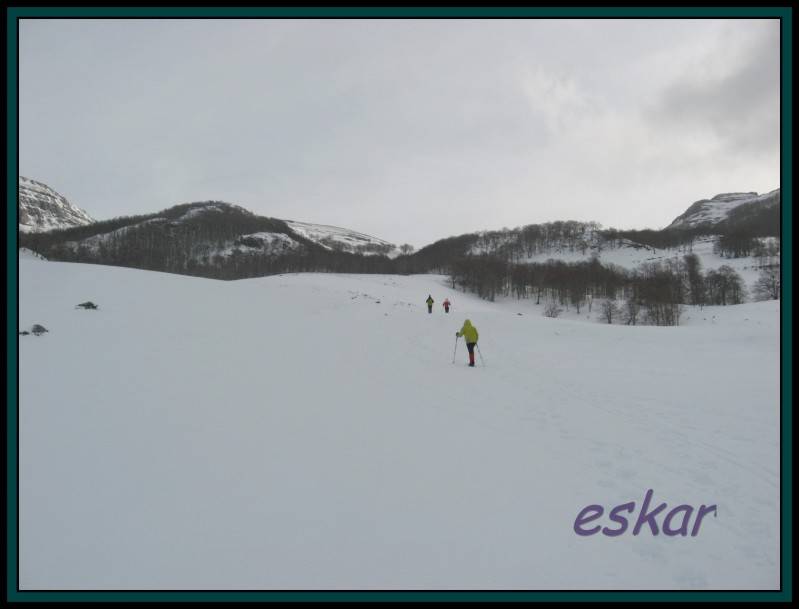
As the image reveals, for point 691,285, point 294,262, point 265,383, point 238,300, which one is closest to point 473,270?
point 691,285

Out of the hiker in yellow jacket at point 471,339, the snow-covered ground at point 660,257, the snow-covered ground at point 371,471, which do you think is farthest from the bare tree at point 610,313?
the hiker in yellow jacket at point 471,339

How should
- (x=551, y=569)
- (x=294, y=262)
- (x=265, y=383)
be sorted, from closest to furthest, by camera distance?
1. (x=551, y=569)
2. (x=265, y=383)
3. (x=294, y=262)

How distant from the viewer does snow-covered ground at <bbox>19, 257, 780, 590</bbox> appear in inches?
133

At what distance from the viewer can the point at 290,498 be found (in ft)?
14.0

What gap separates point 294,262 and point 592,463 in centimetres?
13591

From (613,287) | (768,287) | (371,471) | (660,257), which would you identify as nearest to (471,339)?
(371,471)

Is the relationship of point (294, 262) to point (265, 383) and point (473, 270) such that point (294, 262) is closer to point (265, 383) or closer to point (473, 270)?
point (473, 270)

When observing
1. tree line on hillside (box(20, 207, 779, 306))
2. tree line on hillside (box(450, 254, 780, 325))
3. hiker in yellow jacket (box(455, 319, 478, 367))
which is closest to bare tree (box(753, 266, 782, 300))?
tree line on hillside (box(450, 254, 780, 325))

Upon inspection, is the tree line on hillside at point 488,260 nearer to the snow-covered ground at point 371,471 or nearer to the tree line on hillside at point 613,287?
the tree line on hillside at point 613,287

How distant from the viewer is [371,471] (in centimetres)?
494

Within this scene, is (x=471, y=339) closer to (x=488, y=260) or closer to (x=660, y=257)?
(x=488, y=260)

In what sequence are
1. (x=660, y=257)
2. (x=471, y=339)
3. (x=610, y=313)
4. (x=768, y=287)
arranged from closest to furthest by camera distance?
(x=471, y=339) → (x=610, y=313) → (x=768, y=287) → (x=660, y=257)

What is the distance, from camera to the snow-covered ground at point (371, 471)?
11.1ft
